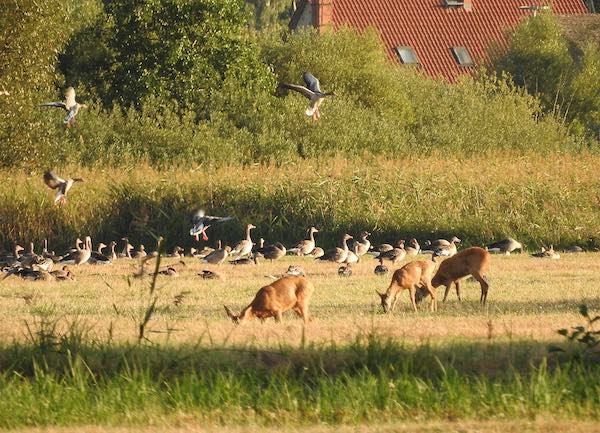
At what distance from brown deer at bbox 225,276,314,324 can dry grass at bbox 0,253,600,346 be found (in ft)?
0.74

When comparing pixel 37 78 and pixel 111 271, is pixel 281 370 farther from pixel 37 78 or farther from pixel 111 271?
pixel 37 78

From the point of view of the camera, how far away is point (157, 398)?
1306cm

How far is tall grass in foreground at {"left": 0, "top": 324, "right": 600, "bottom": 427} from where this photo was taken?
12.6m

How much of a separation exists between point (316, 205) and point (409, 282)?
646 inches

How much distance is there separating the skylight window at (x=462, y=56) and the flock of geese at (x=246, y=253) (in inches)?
1675

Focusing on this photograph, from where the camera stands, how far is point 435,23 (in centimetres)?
8019

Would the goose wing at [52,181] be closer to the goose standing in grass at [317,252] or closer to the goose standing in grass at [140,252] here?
the goose standing in grass at [140,252]

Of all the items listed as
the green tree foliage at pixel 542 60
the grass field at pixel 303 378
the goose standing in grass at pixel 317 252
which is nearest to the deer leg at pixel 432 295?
the grass field at pixel 303 378

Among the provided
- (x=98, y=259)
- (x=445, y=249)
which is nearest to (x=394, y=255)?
(x=445, y=249)

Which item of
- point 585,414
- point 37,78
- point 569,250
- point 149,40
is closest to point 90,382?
point 585,414

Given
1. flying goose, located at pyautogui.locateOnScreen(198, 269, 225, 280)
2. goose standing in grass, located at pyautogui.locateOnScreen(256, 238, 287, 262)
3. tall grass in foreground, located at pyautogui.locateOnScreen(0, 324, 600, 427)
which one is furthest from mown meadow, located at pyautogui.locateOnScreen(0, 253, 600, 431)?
goose standing in grass, located at pyautogui.locateOnScreen(256, 238, 287, 262)

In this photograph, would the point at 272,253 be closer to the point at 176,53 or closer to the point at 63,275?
the point at 63,275

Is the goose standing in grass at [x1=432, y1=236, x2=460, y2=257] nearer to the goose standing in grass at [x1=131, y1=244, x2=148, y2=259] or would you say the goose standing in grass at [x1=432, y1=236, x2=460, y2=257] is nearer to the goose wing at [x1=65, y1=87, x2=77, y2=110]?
the goose standing in grass at [x1=131, y1=244, x2=148, y2=259]

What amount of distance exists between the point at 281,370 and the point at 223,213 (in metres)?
24.0
